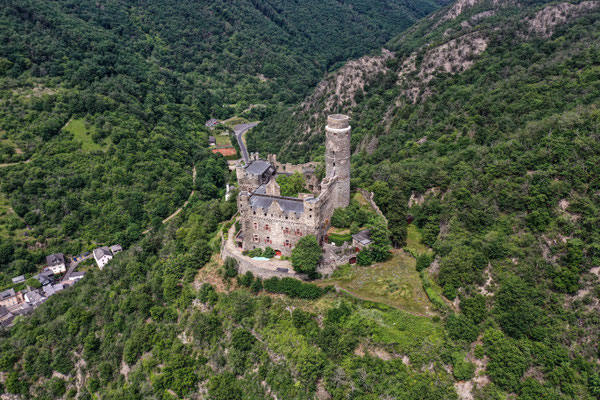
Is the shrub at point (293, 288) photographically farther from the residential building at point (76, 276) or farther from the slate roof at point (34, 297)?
the slate roof at point (34, 297)

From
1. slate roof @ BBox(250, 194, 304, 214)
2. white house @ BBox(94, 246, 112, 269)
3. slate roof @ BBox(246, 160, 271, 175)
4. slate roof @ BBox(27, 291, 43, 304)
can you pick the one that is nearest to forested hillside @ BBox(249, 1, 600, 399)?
slate roof @ BBox(250, 194, 304, 214)

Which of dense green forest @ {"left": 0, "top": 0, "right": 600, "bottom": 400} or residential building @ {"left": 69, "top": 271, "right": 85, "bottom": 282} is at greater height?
dense green forest @ {"left": 0, "top": 0, "right": 600, "bottom": 400}

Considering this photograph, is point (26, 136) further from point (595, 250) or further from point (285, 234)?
point (595, 250)

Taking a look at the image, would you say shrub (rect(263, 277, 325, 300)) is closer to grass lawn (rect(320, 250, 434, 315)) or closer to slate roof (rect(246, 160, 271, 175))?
grass lawn (rect(320, 250, 434, 315))

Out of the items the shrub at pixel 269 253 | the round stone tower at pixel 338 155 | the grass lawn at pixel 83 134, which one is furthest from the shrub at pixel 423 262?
the grass lawn at pixel 83 134

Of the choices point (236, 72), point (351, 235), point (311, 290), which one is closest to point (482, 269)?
point (351, 235)
